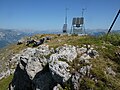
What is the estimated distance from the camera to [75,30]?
156ft

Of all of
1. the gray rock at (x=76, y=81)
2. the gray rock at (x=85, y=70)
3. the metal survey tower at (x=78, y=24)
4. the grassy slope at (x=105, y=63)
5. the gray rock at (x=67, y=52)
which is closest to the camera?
the grassy slope at (x=105, y=63)

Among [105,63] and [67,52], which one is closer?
[105,63]

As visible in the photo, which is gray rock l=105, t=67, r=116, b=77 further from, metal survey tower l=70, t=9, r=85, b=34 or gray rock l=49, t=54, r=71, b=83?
metal survey tower l=70, t=9, r=85, b=34

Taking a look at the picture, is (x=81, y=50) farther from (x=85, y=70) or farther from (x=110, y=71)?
(x=110, y=71)

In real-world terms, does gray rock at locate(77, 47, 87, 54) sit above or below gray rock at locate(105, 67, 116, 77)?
above

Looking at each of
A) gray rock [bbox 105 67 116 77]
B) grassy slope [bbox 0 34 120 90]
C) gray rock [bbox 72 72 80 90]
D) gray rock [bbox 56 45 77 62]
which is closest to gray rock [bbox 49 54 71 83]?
gray rock [bbox 72 72 80 90]

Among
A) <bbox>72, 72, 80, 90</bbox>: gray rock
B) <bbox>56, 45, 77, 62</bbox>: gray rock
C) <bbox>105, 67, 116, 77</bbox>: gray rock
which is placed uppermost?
<bbox>56, 45, 77, 62</bbox>: gray rock

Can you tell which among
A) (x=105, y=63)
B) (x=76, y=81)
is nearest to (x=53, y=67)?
(x=76, y=81)

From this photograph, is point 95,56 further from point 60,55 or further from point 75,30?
point 75,30

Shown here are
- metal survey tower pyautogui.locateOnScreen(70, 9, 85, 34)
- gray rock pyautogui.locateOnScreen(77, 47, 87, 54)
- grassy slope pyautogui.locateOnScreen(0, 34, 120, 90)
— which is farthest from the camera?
metal survey tower pyautogui.locateOnScreen(70, 9, 85, 34)

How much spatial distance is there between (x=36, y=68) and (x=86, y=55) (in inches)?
231

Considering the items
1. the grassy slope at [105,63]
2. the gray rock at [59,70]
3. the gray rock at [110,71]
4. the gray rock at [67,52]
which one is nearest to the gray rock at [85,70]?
the grassy slope at [105,63]

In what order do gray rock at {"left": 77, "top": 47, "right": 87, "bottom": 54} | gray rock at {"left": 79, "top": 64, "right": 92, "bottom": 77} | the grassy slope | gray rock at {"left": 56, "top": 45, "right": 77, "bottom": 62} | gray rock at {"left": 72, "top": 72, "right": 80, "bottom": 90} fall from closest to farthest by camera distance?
1. the grassy slope
2. gray rock at {"left": 72, "top": 72, "right": 80, "bottom": 90}
3. gray rock at {"left": 79, "top": 64, "right": 92, "bottom": 77}
4. gray rock at {"left": 56, "top": 45, "right": 77, "bottom": 62}
5. gray rock at {"left": 77, "top": 47, "right": 87, "bottom": 54}

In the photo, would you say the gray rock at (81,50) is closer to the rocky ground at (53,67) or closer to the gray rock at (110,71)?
the rocky ground at (53,67)
